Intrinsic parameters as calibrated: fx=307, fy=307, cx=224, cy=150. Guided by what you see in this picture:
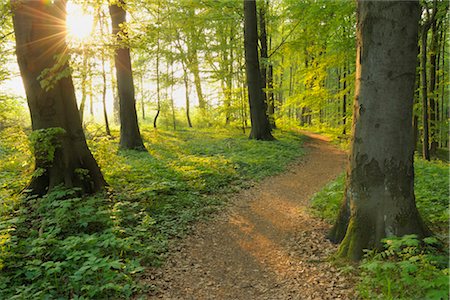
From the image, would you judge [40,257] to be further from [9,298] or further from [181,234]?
[181,234]

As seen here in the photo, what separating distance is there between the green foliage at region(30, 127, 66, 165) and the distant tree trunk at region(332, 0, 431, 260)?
16.9 feet

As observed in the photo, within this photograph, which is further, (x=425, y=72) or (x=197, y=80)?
(x=197, y=80)

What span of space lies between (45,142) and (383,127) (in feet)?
18.0

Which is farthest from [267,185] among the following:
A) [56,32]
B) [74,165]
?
[56,32]

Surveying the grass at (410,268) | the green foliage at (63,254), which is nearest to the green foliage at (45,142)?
the green foliage at (63,254)

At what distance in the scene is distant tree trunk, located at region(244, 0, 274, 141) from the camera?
13594 millimetres

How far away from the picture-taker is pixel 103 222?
4977mm

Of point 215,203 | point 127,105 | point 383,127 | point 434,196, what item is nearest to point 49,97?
point 215,203

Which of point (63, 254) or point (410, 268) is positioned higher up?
point (410, 268)

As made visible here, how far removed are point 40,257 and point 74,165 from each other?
2.31 metres

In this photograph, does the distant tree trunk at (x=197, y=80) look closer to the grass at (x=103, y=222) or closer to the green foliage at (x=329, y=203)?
the grass at (x=103, y=222)

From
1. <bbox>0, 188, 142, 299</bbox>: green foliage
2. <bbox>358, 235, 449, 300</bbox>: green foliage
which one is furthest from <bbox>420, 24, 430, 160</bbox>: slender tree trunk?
<bbox>0, 188, 142, 299</bbox>: green foliage

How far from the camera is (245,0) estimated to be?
13.5 meters

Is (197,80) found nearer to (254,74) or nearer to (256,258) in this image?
(254,74)
